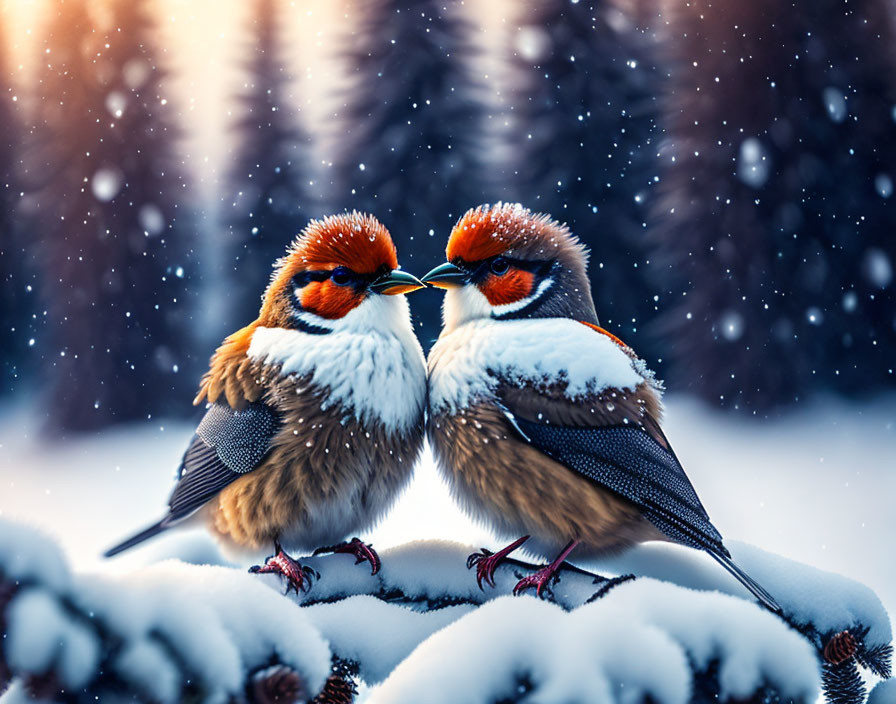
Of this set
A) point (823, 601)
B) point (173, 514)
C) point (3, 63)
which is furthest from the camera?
point (3, 63)

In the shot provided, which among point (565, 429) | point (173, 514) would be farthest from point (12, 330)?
point (565, 429)

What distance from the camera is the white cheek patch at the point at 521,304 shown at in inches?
28.6

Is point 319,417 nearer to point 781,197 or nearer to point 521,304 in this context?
point 521,304

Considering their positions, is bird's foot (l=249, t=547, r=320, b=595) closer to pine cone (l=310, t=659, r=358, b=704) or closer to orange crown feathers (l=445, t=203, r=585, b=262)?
pine cone (l=310, t=659, r=358, b=704)

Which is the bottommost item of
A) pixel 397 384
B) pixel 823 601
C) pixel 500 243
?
pixel 823 601

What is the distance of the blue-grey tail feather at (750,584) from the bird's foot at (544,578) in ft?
0.39

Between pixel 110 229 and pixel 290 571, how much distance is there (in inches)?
31.0

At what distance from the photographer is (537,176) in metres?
1.14

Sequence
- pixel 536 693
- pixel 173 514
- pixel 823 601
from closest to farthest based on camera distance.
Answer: pixel 536 693
pixel 823 601
pixel 173 514

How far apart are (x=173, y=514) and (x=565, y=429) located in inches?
14.8

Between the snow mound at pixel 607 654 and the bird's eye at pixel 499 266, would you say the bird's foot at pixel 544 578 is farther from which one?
the bird's eye at pixel 499 266

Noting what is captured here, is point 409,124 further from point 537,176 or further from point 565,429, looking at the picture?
point 565,429

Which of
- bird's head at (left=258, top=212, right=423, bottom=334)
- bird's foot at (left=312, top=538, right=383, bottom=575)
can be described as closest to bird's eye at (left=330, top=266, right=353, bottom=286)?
bird's head at (left=258, top=212, right=423, bottom=334)

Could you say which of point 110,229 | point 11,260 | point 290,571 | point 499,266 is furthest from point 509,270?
point 11,260
